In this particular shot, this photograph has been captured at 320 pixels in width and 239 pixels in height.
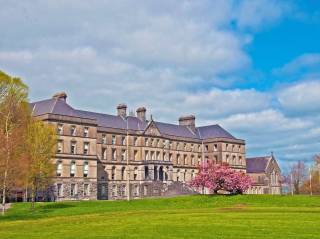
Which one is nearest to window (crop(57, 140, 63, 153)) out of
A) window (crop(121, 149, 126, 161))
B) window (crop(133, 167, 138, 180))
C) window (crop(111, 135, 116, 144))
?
window (crop(111, 135, 116, 144))

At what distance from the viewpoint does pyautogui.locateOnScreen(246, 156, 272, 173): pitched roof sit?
117m

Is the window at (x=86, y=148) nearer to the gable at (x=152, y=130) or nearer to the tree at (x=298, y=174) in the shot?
the gable at (x=152, y=130)

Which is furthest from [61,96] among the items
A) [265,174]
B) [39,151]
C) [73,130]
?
[265,174]

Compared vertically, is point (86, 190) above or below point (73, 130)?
below

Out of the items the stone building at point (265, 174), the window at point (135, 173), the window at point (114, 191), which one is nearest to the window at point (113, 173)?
the window at point (114, 191)

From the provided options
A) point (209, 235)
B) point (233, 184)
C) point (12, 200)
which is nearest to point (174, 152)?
point (233, 184)

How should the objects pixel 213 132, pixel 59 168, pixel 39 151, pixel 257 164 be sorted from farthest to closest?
pixel 257 164
pixel 213 132
pixel 59 168
pixel 39 151

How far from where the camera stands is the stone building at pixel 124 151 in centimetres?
7588

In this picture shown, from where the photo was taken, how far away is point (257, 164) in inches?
4688

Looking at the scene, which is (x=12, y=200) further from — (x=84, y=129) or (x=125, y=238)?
(x=125, y=238)

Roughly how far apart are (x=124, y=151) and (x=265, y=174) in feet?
140

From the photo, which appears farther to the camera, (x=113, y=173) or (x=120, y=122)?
(x=120, y=122)

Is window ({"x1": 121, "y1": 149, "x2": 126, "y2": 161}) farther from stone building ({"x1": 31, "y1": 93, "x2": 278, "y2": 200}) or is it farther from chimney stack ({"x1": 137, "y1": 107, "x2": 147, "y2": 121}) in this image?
chimney stack ({"x1": 137, "y1": 107, "x2": 147, "y2": 121})

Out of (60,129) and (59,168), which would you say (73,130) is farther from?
(59,168)
